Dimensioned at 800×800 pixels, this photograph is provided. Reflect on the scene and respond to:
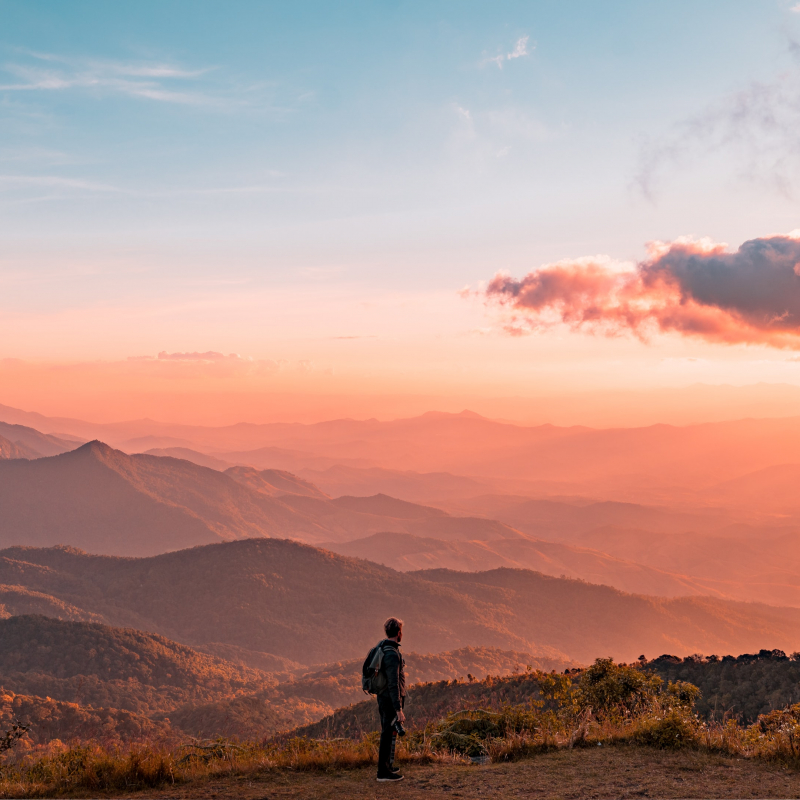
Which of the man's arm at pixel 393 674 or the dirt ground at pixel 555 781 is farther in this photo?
the man's arm at pixel 393 674

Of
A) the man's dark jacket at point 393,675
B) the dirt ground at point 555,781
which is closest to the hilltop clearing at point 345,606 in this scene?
the dirt ground at point 555,781

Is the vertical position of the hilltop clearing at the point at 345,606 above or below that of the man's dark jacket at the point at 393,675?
below

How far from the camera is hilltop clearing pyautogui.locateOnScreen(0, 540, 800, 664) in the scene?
82.0m

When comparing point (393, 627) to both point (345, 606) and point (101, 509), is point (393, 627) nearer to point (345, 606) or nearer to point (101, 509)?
point (345, 606)

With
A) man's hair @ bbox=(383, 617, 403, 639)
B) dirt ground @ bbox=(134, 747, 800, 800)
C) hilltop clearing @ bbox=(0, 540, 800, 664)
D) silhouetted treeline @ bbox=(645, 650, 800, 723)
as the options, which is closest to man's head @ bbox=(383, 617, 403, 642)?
man's hair @ bbox=(383, 617, 403, 639)

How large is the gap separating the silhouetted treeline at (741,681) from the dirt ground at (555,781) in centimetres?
922

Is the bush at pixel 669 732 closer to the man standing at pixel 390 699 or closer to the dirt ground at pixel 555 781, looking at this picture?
the dirt ground at pixel 555 781

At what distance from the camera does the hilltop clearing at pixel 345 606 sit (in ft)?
269

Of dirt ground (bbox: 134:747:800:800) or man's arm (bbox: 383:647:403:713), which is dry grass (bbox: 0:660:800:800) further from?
man's arm (bbox: 383:647:403:713)

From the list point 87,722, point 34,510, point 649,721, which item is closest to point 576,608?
point 87,722

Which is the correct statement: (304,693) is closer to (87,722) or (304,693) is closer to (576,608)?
(87,722)

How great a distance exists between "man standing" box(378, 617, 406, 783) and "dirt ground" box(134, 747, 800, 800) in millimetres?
253

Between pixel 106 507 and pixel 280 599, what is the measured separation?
3952 inches

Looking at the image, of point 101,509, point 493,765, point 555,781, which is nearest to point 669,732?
point 555,781
